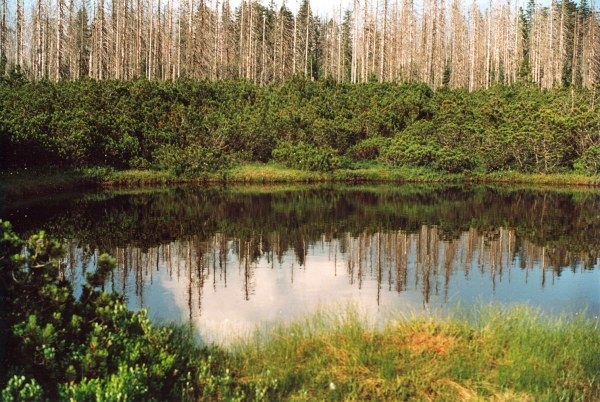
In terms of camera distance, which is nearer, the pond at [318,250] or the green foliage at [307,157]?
the pond at [318,250]

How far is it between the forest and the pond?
36.9 meters

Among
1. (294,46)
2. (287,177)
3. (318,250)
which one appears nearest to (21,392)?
(318,250)

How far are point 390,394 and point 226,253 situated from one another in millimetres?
12408

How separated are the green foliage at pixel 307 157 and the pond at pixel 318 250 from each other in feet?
22.5

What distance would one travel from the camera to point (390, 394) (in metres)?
7.91

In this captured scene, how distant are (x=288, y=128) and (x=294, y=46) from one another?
28.1 meters

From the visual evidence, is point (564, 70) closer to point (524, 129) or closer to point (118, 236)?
point (524, 129)

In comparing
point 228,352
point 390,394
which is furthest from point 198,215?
point 390,394

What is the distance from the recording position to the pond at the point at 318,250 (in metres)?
14.2

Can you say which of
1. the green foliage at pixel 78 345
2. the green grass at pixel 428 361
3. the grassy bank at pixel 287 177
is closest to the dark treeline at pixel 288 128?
the grassy bank at pixel 287 177

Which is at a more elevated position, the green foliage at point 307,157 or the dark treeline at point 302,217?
the green foliage at point 307,157

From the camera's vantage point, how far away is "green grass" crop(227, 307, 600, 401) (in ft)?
26.1

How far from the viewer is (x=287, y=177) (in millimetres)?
41094

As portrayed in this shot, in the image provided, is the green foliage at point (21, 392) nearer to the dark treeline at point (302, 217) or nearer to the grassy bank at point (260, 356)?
the grassy bank at point (260, 356)
